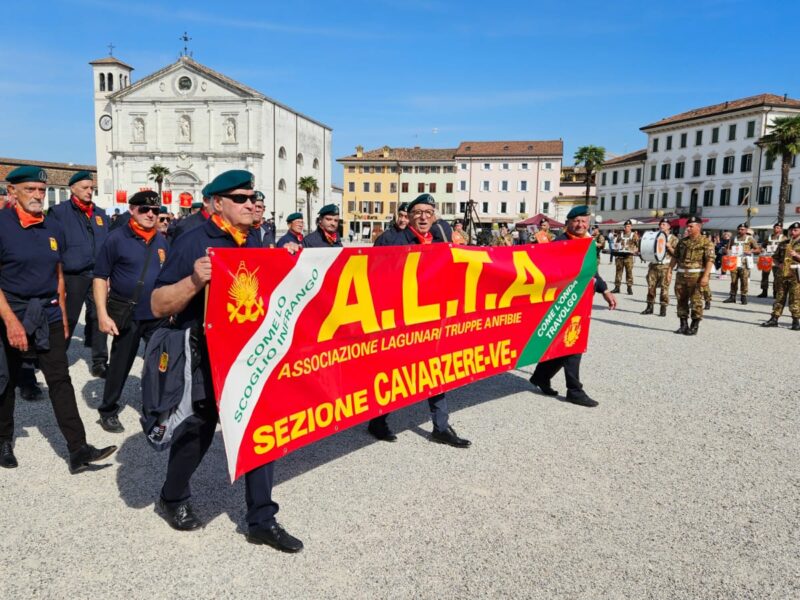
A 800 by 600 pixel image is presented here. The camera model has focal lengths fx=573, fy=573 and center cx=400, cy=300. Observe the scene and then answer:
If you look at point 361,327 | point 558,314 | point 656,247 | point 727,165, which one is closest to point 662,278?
point 656,247

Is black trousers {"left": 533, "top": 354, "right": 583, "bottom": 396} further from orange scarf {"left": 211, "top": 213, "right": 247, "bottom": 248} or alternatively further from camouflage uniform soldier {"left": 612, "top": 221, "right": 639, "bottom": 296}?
camouflage uniform soldier {"left": 612, "top": 221, "right": 639, "bottom": 296}

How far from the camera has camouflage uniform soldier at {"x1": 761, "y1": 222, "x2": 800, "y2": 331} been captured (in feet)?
35.9

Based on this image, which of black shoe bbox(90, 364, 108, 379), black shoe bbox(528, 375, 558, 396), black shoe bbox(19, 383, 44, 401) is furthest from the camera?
black shoe bbox(90, 364, 108, 379)

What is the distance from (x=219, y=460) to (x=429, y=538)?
187 centimetres

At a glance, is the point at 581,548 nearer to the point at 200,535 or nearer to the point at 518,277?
the point at 200,535

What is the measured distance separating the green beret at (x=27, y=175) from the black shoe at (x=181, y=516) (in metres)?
2.48

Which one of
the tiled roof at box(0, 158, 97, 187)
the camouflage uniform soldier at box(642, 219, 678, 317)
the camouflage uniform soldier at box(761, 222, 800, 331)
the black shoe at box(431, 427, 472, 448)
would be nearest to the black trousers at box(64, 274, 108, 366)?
the black shoe at box(431, 427, 472, 448)

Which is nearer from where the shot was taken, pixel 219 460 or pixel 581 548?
pixel 581 548

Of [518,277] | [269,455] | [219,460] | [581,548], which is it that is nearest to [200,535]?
[269,455]

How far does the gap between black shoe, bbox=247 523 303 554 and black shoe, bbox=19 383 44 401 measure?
3.83m

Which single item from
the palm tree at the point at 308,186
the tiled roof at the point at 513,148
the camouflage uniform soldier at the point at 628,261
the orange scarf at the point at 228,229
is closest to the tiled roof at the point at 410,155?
the tiled roof at the point at 513,148

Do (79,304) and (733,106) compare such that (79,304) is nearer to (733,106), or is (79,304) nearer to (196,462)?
(196,462)

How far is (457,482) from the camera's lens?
403cm

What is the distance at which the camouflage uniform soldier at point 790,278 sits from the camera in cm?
1093
